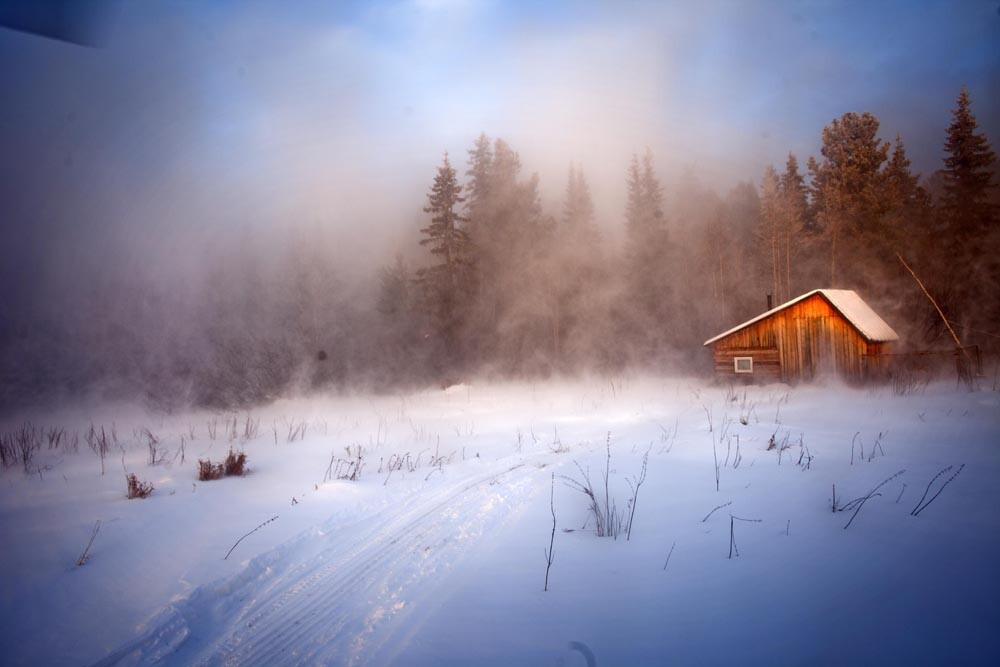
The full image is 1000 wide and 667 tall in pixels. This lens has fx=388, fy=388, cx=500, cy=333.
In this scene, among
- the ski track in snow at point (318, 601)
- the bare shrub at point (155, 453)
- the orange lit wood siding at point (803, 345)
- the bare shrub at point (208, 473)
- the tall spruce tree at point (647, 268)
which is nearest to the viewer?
the ski track in snow at point (318, 601)

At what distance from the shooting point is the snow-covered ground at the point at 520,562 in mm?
1951

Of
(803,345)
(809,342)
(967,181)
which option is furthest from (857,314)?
(967,181)

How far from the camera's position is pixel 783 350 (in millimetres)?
17297

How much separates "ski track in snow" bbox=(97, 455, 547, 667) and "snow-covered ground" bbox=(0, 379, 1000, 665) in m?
0.02

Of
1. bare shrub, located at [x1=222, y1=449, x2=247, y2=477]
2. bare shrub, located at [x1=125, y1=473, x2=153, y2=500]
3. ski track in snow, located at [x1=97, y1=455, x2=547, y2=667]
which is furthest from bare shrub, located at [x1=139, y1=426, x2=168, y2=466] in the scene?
ski track in snow, located at [x1=97, y1=455, x2=547, y2=667]

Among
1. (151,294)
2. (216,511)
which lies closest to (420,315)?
(151,294)

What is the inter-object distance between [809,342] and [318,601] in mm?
20304

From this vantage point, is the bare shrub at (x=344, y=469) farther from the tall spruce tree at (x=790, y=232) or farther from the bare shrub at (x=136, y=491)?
the tall spruce tree at (x=790, y=232)

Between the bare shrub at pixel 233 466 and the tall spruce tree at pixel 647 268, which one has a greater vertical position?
the tall spruce tree at pixel 647 268

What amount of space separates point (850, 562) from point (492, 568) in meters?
2.33

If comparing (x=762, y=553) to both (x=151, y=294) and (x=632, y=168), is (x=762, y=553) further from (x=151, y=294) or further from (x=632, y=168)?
(x=632, y=168)

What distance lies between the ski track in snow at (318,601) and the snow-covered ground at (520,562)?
2cm

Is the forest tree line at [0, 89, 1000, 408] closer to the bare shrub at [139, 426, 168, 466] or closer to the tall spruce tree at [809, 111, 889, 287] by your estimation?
the tall spruce tree at [809, 111, 889, 287]

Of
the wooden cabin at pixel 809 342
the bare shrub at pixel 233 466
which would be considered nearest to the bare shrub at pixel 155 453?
the bare shrub at pixel 233 466
